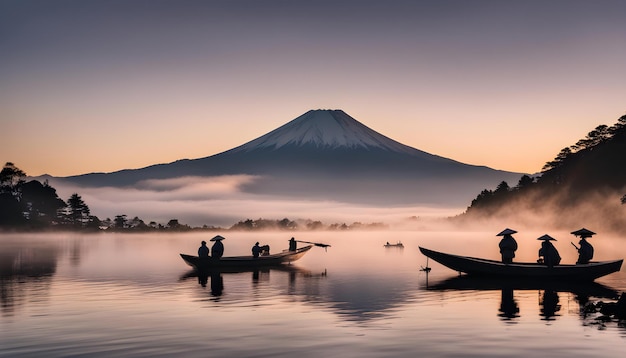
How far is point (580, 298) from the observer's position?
32500mm

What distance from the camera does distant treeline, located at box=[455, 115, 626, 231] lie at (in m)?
124

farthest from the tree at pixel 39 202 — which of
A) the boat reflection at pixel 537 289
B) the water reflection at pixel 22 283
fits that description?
the boat reflection at pixel 537 289

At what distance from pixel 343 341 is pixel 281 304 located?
33.0 feet

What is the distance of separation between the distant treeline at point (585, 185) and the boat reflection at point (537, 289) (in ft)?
233

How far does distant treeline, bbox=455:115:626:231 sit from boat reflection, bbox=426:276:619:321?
70882 millimetres

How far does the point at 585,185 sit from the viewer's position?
136 m

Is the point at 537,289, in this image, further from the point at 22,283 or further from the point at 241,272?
the point at 22,283

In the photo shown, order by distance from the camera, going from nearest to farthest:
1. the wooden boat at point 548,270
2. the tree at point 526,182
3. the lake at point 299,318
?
the lake at point 299,318 → the wooden boat at point 548,270 → the tree at point 526,182

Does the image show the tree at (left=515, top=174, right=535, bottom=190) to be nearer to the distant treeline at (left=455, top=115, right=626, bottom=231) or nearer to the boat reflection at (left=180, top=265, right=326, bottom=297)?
the distant treeline at (left=455, top=115, right=626, bottom=231)

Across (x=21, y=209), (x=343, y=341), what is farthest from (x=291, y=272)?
(x=21, y=209)

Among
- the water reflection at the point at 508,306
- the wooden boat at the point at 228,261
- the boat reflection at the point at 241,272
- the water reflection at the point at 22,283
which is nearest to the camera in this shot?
the water reflection at the point at 508,306

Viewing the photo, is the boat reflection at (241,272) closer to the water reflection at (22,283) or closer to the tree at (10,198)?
the water reflection at (22,283)

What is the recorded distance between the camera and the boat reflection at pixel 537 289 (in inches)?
1118

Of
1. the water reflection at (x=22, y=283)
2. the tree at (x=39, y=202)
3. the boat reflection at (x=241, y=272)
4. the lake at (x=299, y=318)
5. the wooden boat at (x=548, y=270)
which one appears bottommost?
the water reflection at (x=22, y=283)
